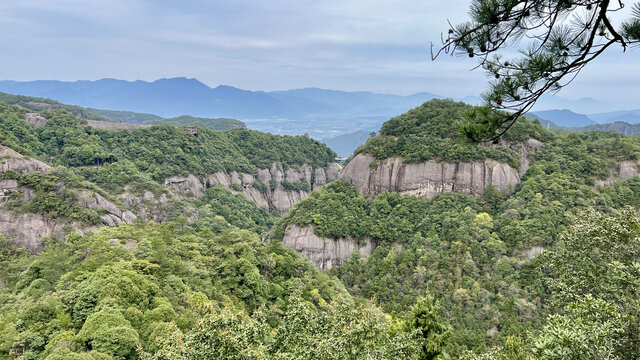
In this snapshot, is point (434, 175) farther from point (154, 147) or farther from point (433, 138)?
point (154, 147)

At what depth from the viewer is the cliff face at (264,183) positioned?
200 ft

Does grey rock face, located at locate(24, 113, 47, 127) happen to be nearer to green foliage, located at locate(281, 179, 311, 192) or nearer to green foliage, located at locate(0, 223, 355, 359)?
green foliage, located at locate(0, 223, 355, 359)

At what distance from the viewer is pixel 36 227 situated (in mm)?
30641

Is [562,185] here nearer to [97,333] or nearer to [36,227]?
[97,333]

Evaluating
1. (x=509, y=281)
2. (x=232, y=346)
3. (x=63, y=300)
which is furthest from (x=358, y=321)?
(x=509, y=281)

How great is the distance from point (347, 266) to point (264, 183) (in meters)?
40.9

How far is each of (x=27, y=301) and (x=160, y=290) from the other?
6.21 m

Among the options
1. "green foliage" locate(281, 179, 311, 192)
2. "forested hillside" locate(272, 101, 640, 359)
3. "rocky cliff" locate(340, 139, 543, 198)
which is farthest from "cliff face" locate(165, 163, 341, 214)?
"rocky cliff" locate(340, 139, 543, 198)

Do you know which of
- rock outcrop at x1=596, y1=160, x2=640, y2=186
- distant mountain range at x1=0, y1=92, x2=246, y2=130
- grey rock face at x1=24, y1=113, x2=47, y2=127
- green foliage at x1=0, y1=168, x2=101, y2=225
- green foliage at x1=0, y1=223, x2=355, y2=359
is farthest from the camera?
distant mountain range at x1=0, y1=92, x2=246, y2=130

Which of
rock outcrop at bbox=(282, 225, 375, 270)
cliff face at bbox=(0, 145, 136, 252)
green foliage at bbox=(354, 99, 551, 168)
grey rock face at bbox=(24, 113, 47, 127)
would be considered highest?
grey rock face at bbox=(24, 113, 47, 127)

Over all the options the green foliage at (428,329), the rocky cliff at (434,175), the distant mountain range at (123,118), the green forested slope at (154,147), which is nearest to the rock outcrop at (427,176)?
the rocky cliff at (434,175)

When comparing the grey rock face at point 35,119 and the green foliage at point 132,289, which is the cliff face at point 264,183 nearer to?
the grey rock face at point 35,119

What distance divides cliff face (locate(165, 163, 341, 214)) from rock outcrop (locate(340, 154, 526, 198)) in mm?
30249

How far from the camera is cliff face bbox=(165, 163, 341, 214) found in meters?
60.8
